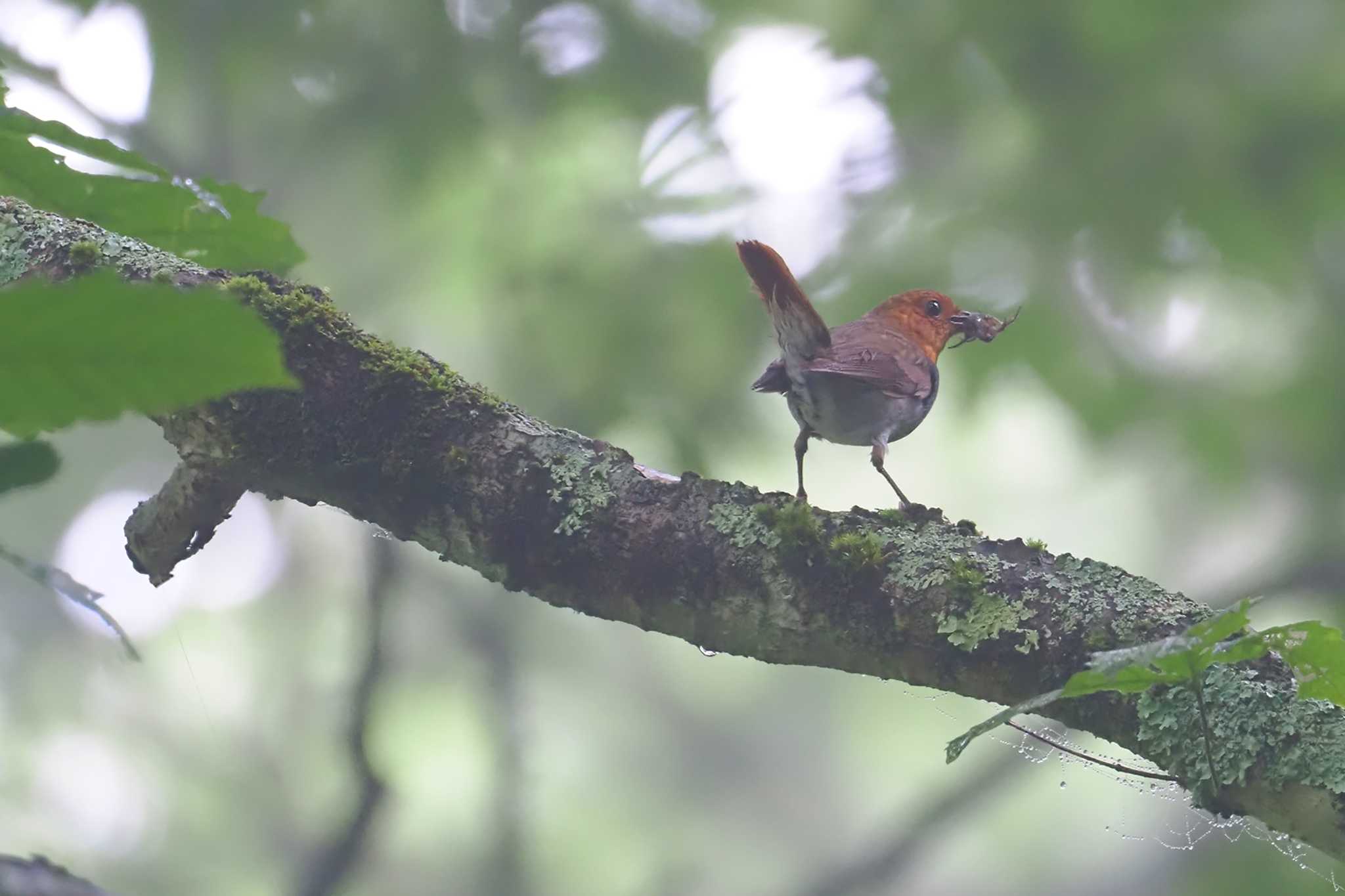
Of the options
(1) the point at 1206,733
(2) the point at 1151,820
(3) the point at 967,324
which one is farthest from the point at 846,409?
(2) the point at 1151,820

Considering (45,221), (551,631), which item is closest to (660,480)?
(45,221)

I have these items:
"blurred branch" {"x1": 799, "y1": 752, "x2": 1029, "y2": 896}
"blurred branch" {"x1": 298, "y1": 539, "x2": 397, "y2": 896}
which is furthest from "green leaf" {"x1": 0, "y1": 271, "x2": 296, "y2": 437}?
"blurred branch" {"x1": 799, "y1": 752, "x2": 1029, "y2": 896}

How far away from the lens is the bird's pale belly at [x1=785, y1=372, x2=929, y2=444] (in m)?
3.05

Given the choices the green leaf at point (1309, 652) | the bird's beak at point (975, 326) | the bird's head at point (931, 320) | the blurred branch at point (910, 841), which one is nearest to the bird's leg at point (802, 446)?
the bird's head at point (931, 320)

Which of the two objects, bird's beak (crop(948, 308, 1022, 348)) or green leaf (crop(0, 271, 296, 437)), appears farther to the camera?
bird's beak (crop(948, 308, 1022, 348))

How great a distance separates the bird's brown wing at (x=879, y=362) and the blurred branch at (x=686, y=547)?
4.05 ft

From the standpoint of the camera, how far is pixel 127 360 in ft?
1.91

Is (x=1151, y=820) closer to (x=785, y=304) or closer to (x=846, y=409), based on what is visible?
(x=846, y=409)


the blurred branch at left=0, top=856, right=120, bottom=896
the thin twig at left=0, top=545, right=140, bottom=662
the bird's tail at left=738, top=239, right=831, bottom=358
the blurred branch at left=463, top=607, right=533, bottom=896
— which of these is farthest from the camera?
the blurred branch at left=463, top=607, right=533, bottom=896

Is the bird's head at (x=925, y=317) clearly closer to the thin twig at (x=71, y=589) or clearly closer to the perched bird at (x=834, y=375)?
the perched bird at (x=834, y=375)

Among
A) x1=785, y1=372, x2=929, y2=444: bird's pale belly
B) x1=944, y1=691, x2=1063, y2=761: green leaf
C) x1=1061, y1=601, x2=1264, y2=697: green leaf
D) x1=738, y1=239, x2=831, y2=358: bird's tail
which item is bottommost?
x1=944, y1=691, x2=1063, y2=761: green leaf

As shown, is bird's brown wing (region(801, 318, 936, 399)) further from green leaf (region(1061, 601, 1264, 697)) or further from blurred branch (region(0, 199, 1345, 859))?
green leaf (region(1061, 601, 1264, 697))

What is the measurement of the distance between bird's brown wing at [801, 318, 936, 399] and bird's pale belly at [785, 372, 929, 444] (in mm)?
30

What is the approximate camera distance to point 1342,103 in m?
4.44
